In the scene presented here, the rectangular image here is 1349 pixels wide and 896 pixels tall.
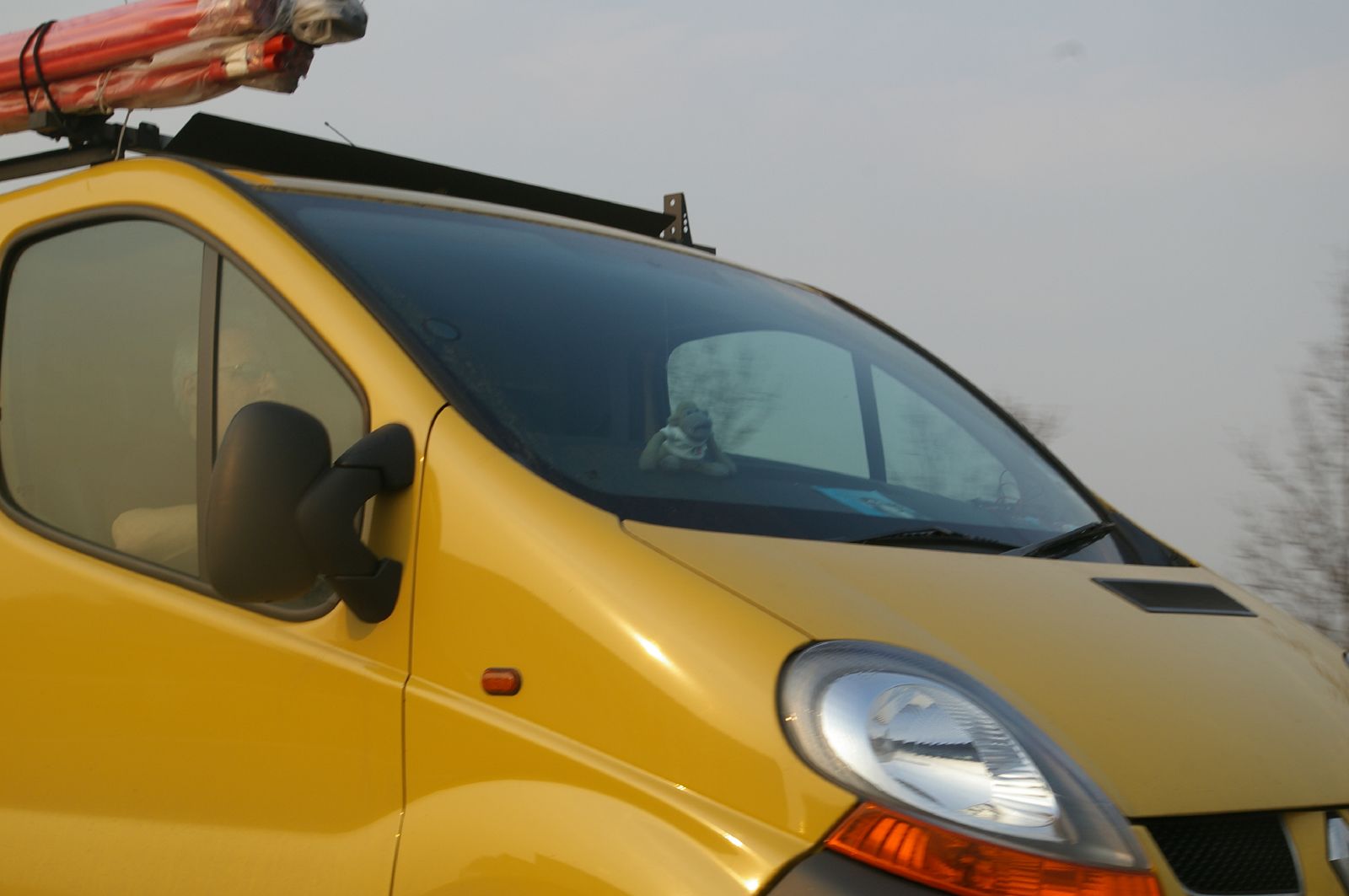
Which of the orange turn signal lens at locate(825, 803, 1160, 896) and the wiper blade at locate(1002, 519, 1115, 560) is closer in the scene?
the orange turn signal lens at locate(825, 803, 1160, 896)

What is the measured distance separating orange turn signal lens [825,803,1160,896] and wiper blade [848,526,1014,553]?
62 centimetres

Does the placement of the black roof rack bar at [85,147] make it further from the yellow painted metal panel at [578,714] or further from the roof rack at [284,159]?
the yellow painted metal panel at [578,714]

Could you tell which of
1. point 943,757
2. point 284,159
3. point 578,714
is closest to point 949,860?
point 943,757

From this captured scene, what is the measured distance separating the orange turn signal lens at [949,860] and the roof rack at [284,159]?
1.94m

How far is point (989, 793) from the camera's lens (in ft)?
5.77

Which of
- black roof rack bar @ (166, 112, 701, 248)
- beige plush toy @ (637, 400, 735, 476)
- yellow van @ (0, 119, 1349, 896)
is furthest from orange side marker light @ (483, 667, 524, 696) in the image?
black roof rack bar @ (166, 112, 701, 248)

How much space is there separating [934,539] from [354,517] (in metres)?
0.89

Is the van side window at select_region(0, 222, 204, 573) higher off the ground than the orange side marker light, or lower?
higher

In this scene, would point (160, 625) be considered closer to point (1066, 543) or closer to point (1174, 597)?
point (1066, 543)

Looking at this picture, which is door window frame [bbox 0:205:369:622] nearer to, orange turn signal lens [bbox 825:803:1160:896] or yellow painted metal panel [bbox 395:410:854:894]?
yellow painted metal panel [bbox 395:410:854:894]

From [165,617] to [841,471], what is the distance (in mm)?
1131

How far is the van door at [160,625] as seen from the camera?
2.13 metres

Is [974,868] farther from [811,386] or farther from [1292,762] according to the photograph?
[811,386]

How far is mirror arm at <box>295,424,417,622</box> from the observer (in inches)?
79.0
